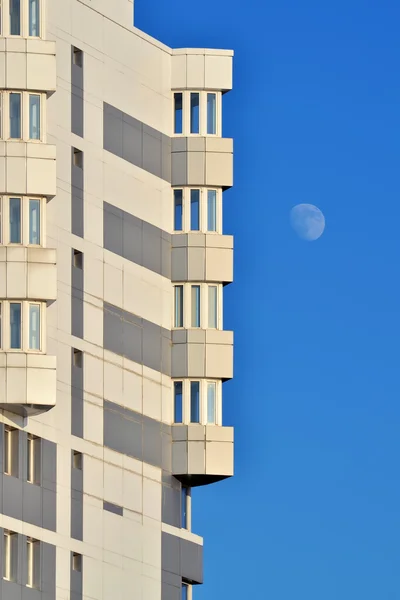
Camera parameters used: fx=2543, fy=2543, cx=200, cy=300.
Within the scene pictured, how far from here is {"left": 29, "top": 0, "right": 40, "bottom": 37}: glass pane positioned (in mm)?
121938

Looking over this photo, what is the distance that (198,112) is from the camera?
13475 cm

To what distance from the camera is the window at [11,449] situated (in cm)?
11769

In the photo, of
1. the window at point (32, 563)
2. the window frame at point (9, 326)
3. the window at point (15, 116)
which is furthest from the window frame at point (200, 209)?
the window at point (32, 563)

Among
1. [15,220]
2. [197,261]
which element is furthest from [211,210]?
[15,220]

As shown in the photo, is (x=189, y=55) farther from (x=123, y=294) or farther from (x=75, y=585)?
(x=75, y=585)

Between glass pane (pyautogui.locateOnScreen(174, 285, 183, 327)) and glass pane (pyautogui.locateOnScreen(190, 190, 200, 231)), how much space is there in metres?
3.38

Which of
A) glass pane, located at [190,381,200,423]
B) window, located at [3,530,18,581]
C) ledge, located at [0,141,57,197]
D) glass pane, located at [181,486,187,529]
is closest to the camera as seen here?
window, located at [3,530,18,581]

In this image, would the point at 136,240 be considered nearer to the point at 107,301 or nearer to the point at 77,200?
the point at 107,301

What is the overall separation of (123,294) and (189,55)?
47.4 ft

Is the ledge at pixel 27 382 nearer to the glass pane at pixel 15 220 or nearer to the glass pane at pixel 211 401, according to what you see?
the glass pane at pixel 15 220

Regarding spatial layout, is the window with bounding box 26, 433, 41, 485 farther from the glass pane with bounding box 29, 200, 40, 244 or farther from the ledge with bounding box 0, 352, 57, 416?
the glass pane with bounding box 29, 200, 40, 244

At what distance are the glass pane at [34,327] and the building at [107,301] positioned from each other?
3.5 inches

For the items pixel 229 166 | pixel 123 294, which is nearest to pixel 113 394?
pixel 123 294

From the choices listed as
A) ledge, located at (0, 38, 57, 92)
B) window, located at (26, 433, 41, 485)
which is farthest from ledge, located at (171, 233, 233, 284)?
window, located at (26, 433, 41, 485)
